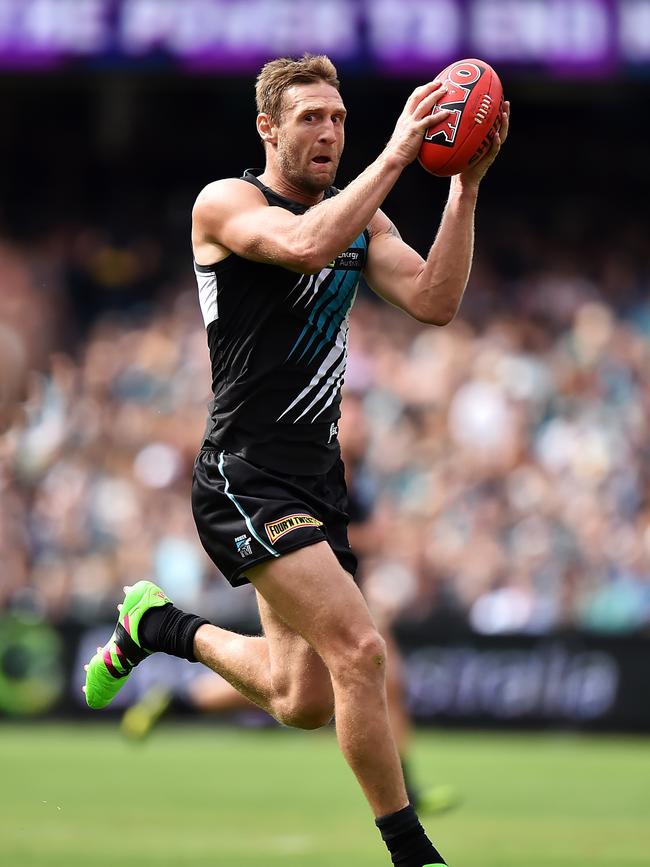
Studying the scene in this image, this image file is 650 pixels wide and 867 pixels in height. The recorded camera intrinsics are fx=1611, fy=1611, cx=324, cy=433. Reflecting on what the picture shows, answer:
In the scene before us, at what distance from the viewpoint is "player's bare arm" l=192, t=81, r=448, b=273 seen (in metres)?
5.26

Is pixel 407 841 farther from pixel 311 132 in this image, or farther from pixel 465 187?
pixel 311 132

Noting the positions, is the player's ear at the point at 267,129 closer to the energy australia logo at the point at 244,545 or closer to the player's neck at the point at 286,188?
the player's neck at the point at 286,188

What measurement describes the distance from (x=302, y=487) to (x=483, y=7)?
1045 cm

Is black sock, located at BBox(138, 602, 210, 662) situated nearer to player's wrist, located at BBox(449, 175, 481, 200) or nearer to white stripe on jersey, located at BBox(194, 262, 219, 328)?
white stripe on jersey, located at BBox(194, 262, 219, 328)

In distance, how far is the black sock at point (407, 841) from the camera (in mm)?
5203

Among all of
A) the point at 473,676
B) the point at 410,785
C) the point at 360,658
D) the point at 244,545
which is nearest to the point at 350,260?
the point at 244,545

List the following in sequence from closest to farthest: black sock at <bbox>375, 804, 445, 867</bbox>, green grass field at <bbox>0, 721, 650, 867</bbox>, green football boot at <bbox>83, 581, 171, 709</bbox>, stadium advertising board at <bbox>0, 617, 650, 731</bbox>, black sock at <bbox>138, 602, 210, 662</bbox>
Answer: black sock at <bbox>375, 804, 445, 867</bbox> → black sock at <bbox>138, 602, 210, 662</bbox> → green football boot at <bbox>83, 581, 171, 709</bbox> → green grass field at <bbox>0, 721, 650, 867</bbox> → stadium advertising board at <bbox>0, 617, 650, 731</bbox>

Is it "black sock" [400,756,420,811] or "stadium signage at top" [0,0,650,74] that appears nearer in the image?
"black sock" [400,756,420,811]

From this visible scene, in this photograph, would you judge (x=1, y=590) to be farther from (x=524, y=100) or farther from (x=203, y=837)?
(x=524, y=100)

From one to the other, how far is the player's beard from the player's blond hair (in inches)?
4.7

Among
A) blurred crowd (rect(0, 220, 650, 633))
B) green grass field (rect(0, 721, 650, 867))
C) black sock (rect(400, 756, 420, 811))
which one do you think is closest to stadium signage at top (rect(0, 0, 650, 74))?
blurred crowd (rect(0, 220, 650, 633))

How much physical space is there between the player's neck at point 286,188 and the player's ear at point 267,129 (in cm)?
10

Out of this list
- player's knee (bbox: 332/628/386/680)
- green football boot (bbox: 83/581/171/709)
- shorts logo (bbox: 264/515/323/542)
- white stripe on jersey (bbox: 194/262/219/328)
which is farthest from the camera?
green football boot (bbox: 83/581/171/709)

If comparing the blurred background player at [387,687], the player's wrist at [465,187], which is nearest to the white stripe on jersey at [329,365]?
the player's wrist at [465,187]
